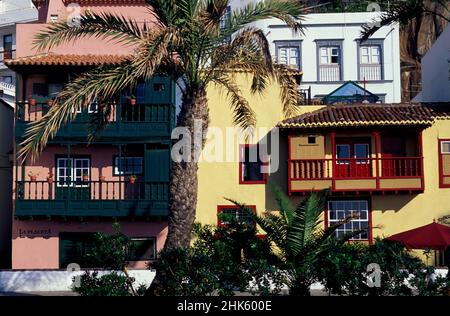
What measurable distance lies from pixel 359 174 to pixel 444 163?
10.8ft

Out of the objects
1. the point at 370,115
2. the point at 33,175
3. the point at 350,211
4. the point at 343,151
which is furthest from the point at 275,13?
the point at 33,175

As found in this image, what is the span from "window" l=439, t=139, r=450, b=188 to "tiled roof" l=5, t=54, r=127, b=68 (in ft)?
40.1

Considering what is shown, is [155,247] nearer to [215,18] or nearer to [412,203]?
[412,203]

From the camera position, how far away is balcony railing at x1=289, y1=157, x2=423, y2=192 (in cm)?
2427

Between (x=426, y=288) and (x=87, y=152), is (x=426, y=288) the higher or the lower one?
the lower one

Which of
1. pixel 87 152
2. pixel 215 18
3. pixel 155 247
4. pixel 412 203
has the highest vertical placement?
pixel 215 18

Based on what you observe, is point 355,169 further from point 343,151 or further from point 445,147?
point 445,147

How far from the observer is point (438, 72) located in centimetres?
2927

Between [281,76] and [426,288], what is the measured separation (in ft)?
20.9

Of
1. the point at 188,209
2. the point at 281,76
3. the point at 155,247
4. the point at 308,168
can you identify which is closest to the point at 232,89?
the point at 281,76

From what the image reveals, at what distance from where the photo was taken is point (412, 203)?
24844 mm

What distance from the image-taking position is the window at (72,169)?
25250mm

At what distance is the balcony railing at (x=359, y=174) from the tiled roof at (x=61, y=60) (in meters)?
7.75
